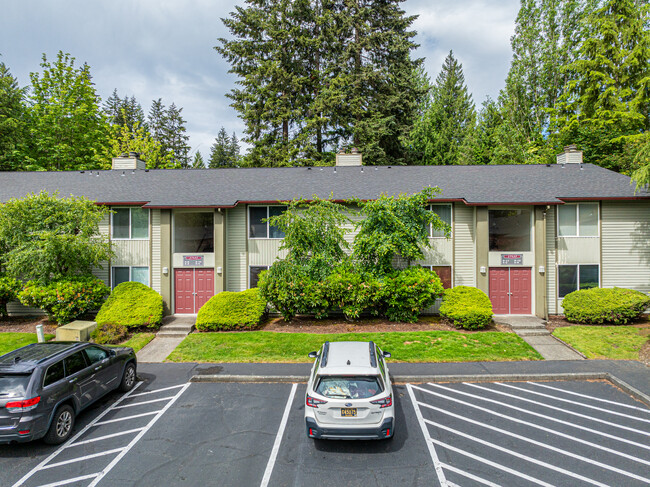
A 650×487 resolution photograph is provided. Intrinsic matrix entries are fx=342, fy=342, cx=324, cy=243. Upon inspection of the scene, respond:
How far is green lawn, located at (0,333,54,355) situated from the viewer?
12.7 meters

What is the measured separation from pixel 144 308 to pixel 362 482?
1194 centimetres

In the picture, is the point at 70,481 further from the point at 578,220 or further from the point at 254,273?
the point at 578,220

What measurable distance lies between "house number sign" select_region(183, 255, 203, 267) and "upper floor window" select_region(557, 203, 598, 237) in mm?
16608

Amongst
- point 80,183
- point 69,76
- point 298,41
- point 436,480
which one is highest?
point 298,41

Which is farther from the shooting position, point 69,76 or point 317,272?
point 69,76

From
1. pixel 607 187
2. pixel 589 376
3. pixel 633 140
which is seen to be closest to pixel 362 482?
pixel 589 376

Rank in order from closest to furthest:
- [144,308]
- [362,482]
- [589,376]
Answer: [362,482]
[589,376]
[144,308]

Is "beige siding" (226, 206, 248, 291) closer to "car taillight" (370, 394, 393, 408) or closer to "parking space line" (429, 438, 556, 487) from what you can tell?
"car taillight" (370, 394, 393, 408)

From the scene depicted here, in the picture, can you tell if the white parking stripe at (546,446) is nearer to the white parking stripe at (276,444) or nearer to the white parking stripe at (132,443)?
the white parking stripe at (276,444)

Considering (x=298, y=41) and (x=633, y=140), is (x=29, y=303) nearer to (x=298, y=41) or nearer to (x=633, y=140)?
(x=298, y=41)

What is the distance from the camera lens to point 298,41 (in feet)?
102

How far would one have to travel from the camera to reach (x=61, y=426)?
22.3 feet

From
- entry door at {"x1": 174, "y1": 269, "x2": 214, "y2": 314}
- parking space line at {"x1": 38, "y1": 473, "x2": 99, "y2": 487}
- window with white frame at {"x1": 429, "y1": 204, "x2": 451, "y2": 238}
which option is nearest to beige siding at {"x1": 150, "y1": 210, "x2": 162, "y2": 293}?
entry door at {"x1": 174, "y1": 269, "x2": 214, "y2": 314}

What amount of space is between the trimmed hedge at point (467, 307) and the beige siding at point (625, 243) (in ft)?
20.8
